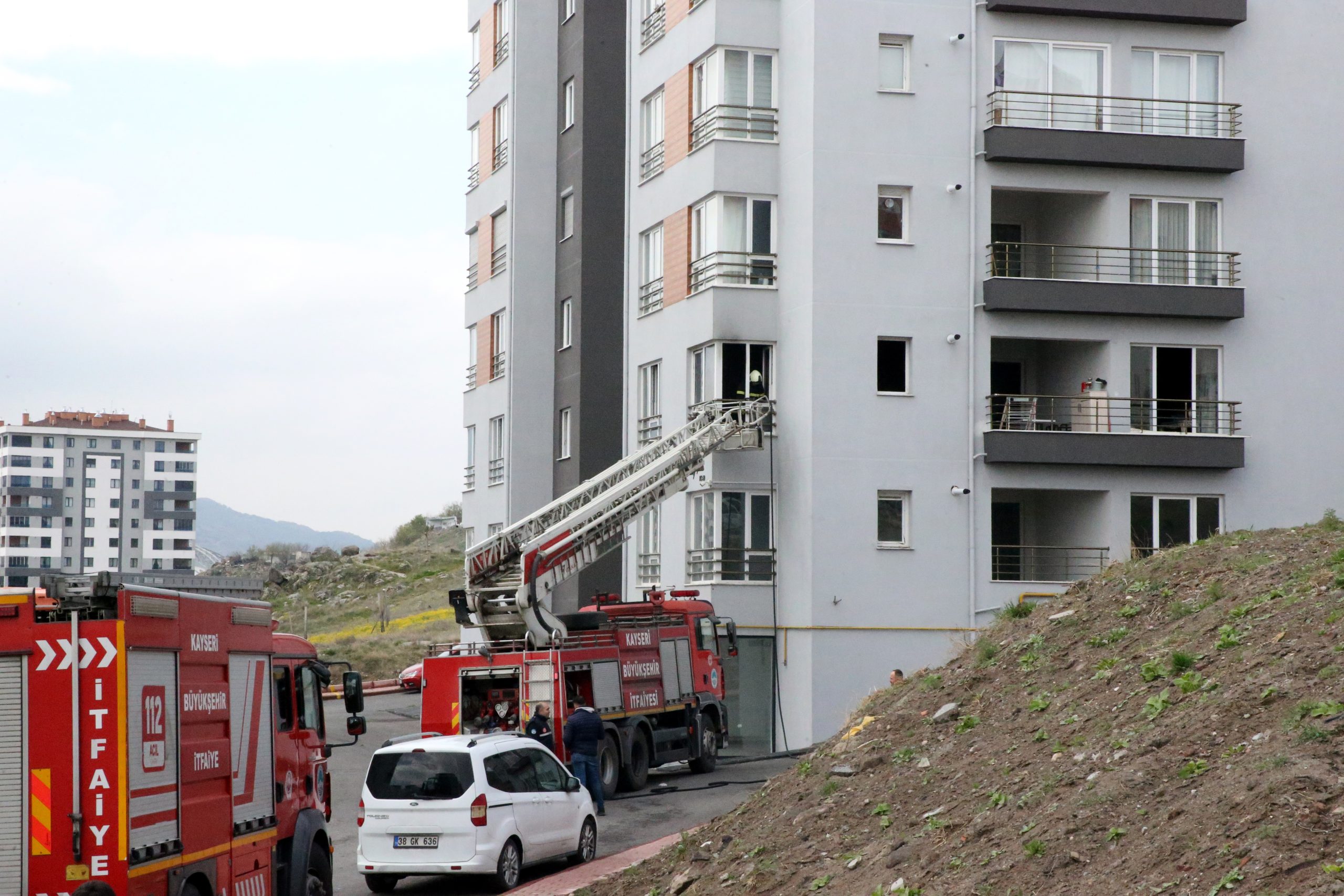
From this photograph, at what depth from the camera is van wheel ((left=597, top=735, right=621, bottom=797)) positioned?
24547 mm

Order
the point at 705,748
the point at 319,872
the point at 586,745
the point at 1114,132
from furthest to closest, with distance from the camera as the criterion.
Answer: the point at 1114,132 → the point at 705,748 → the point at 586,745 → the point at 319,872

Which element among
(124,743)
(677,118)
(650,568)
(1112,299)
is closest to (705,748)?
(650,568)

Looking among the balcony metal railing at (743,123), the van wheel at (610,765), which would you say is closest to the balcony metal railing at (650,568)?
the van wheel at (610,765)

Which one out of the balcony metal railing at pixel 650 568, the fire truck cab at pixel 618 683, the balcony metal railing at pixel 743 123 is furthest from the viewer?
the balcony metal railing at pixel 650 568

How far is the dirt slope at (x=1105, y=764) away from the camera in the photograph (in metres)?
8.92

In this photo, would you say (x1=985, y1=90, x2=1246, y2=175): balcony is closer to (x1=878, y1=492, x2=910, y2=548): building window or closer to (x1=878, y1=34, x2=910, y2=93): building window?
(x1=878, y1=34, x2=910, y2=93): building window

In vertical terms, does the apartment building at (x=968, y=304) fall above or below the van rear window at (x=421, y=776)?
above

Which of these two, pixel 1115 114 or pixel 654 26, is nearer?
pixel 1115 114

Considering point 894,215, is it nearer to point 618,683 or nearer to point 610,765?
point 618,683

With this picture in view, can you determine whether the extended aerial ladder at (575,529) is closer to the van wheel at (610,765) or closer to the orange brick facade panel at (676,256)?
the van wheel at (610,765)

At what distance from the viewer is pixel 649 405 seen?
35.2 metres

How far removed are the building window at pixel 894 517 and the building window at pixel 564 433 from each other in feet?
37.9

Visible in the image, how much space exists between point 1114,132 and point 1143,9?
2.75 metres

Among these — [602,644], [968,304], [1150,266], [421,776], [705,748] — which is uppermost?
[1150,266]
